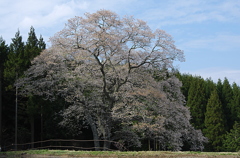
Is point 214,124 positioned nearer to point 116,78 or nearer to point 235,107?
point 235,107

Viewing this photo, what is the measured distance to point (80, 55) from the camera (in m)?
22.6

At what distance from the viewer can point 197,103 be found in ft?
124

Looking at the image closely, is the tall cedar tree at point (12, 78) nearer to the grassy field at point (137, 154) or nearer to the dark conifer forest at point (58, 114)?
the dark conifer forest at point (58, 114)

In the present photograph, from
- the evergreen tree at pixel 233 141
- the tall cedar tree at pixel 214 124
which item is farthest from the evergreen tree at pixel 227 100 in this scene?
the evergreen tree at pixel 233 141

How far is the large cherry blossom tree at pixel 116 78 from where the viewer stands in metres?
A: 22.1

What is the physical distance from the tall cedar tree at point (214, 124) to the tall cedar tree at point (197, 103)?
1.18 m

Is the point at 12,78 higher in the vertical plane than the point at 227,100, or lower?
higher

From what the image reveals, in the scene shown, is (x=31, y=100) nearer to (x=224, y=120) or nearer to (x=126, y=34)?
(x=126, y=34)

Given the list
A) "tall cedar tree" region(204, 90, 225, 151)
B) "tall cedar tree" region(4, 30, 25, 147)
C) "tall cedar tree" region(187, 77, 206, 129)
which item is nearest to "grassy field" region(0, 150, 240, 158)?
"tall cedar tree" region(4, 30, 25, 147)

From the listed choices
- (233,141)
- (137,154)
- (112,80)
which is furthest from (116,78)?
(233,141)

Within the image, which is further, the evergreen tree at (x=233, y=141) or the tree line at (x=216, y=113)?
the tree line at (x=216, y=113)

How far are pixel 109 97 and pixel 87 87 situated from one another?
198 cm

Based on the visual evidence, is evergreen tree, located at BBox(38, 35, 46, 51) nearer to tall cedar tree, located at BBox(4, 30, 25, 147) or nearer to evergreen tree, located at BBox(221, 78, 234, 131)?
tall cedar tree, located at BBox(4, 30, 25, 147)

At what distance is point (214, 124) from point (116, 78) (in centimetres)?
1839
